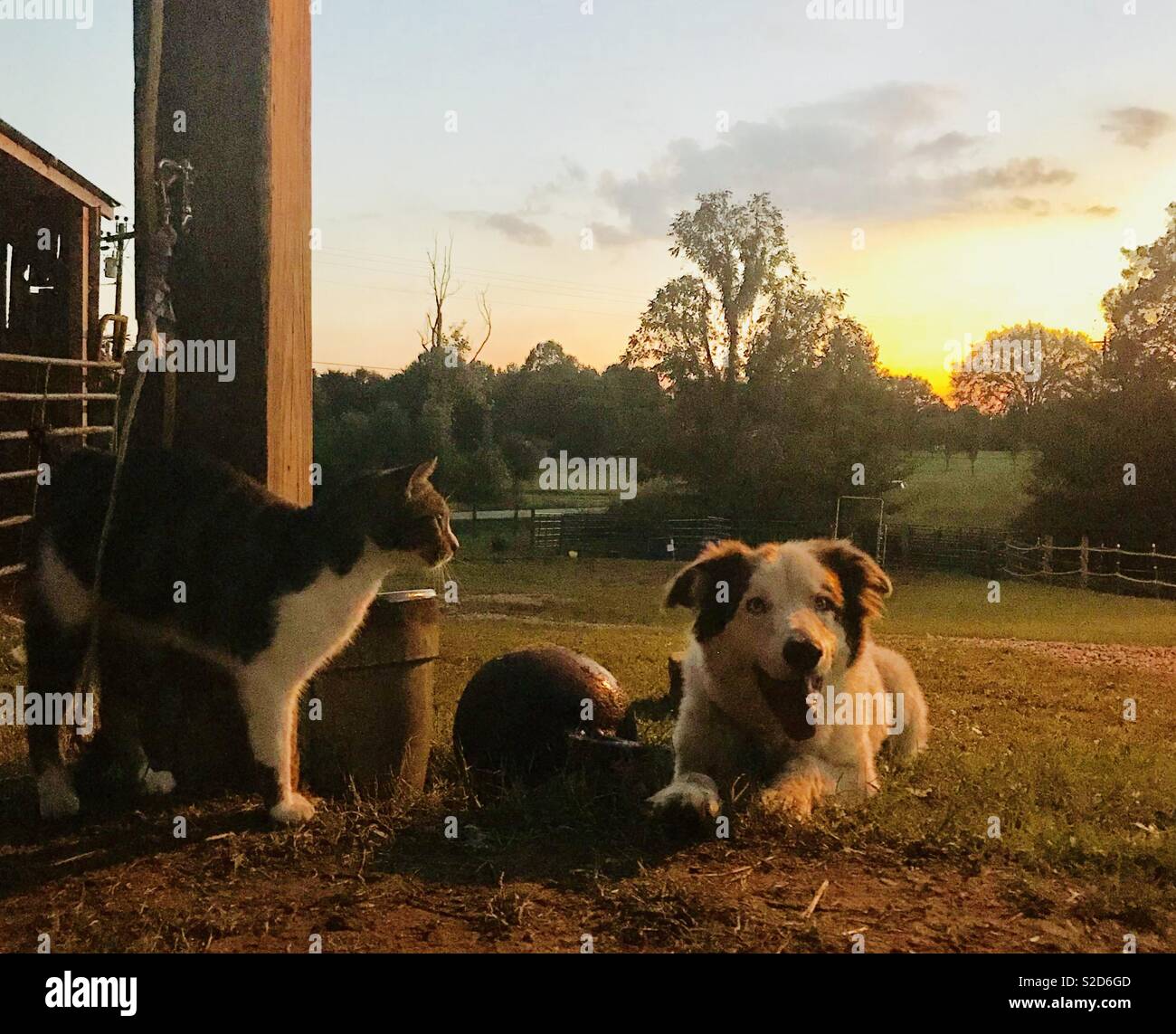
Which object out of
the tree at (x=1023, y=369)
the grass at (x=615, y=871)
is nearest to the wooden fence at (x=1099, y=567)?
the tree at (x=1023, y=369)

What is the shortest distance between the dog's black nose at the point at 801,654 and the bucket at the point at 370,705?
1741 millimetres

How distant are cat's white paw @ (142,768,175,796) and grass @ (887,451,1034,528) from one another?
34068 mm

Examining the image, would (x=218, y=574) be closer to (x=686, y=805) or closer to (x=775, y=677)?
(x=686, y=805)

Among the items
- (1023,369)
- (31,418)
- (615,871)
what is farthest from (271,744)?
(1023,369)

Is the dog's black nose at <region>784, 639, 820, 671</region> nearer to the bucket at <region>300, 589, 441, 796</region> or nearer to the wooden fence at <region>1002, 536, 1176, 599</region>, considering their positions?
the bucket at <region>300, 589, 441, 796</region>

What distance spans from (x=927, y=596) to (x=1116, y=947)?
87.0ft

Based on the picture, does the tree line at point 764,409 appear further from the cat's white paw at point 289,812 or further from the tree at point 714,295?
the cat's white paw at point 289,812

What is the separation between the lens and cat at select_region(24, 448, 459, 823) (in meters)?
4.21

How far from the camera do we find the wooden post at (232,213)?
14.9 ft

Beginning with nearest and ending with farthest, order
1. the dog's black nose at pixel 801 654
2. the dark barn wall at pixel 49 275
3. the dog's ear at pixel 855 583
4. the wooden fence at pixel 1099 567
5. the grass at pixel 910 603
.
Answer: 1. the dog's black nose at pixel 801 654
2. the dog's ear at pixel 855 583
3. the dark barn wall at pixel 49 275
4. the grass at pixel 910 603
5. the wooden fence at pixel 1099 567

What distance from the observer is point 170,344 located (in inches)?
180
